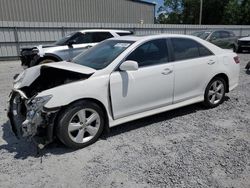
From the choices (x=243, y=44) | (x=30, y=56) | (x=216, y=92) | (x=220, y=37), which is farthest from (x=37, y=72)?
(x=243, y=44)

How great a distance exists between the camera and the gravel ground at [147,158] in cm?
296

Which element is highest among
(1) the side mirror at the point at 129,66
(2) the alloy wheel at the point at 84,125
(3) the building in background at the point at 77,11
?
(3) the building in background at the point at 77,11

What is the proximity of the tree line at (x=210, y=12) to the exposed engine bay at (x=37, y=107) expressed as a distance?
38.5 meters

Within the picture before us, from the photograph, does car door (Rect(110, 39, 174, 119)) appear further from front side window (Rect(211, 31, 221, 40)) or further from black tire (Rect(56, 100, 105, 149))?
front side window (Rect(211, 31, 221, 40))

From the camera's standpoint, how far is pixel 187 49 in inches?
189

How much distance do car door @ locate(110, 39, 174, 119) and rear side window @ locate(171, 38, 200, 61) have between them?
0.80 feet

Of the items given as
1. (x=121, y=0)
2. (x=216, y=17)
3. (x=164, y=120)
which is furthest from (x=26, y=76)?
(x=216, y=17)

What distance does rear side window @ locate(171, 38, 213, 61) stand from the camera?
4.64 metres

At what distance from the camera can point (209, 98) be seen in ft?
17.1

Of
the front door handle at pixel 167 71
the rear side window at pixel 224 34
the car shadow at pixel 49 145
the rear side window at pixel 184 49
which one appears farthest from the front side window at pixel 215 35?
the front door handle at pixel 167 71

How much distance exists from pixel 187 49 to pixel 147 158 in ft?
7.81

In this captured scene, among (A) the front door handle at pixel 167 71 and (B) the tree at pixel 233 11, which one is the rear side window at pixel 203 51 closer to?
(A) the front door handle at pixel 167 71

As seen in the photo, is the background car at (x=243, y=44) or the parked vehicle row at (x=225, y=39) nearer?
the parked vehicle row at (x=225, y=39)

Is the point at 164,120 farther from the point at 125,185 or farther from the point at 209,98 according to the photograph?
the point at 125,185
